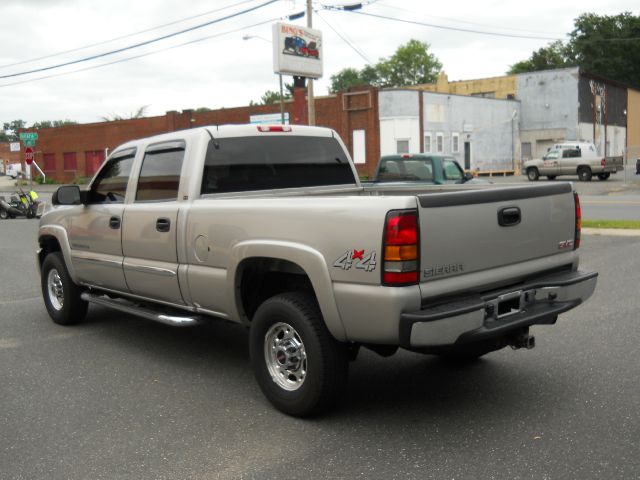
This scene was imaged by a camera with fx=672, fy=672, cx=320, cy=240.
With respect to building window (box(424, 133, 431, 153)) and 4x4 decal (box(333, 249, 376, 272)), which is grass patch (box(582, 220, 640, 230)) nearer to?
4x4 decal (box(333, 249, 376, 272))

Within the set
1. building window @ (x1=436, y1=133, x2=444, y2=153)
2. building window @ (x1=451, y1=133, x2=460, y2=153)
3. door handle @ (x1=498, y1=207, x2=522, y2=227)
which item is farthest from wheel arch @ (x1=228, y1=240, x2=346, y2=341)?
building window @ (x1=451, y1=133, x2=460, y2=153)

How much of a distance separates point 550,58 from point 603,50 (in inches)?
257

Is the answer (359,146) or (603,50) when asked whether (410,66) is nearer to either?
(603,50)

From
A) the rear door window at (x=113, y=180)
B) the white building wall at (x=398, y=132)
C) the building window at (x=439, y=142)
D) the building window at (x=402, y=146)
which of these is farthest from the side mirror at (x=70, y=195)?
the building window at (x=439, y=142)

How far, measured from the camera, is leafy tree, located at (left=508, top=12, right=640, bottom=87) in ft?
268

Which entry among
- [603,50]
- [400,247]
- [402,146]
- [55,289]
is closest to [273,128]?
[400,247]

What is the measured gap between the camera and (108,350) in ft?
20.3

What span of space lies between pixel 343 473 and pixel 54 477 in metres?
1.57

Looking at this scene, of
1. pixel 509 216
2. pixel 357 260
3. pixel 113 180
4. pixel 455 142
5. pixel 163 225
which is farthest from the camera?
pixel 455 142

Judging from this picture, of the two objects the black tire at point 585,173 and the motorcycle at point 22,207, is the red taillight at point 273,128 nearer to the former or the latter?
the motorcycle at point 22,207

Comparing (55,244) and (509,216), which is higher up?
(509,216)

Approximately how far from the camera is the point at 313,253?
4.07 metres

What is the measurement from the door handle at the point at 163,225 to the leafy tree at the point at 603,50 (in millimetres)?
84806

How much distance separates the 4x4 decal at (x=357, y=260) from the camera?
12.5ft
